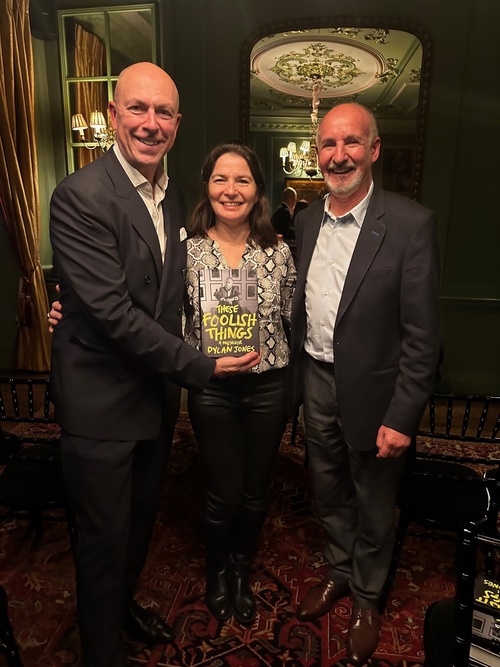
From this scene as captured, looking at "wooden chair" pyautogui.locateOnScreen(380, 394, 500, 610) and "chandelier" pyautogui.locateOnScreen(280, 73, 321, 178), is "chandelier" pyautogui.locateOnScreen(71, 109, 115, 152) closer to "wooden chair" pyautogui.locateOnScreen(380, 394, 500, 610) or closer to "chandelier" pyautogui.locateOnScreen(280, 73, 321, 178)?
"chandelier" pyautogui.locateOnScreen(280, 73, 321, 178)

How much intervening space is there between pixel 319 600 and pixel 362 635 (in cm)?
19

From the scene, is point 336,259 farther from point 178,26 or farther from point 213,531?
point 178,26

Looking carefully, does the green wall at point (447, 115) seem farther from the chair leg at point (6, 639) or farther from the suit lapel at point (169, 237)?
the chair leg at point (6, 639)

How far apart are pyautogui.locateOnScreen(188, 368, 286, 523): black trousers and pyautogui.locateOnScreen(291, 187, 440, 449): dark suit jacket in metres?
0.24

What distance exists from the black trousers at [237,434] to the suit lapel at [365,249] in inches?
14.3

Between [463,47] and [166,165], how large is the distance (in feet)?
7.40

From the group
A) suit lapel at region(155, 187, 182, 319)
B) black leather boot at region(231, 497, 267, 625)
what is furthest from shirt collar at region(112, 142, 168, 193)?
black leather boot at region(231, 497, 267, 625)

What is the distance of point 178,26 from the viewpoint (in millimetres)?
3688

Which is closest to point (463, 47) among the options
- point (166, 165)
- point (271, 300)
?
point (166, 165)

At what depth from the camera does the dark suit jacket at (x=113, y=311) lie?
129 cm

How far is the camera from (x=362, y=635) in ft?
5.52

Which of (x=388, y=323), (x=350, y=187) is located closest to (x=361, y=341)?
(x=388, y=323)

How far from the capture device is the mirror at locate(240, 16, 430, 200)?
3.57m

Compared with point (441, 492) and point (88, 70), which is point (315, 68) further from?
point (441, 492)
